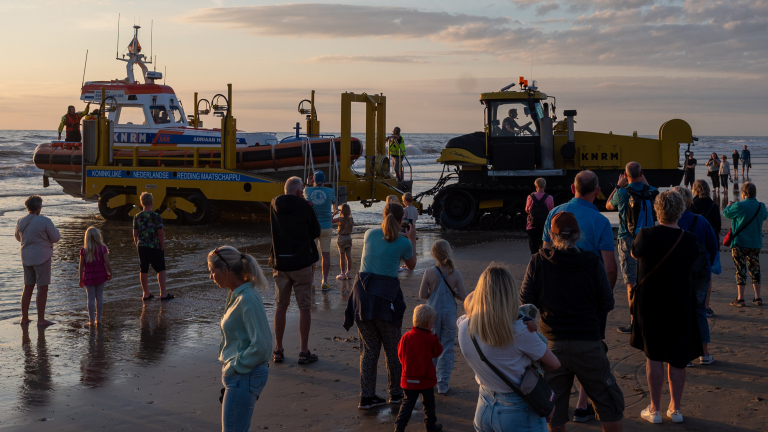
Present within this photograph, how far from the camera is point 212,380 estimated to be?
578 cm

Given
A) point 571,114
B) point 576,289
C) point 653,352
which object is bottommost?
point 653,352

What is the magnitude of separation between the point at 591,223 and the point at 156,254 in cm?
564

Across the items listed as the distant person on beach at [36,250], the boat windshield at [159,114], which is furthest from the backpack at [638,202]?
the boat windshield at [159,114]

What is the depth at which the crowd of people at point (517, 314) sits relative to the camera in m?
3.16

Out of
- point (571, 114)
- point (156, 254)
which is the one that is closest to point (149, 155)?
point (156, 254)

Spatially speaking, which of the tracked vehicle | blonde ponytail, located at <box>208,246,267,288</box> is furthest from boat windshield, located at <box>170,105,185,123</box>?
blonde ponytail, located at <box>208,246,267,288</box>

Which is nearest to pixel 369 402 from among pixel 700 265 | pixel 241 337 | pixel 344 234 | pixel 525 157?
pixel 241 337

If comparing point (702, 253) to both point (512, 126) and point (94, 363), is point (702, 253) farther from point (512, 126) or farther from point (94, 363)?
point (512, 126)

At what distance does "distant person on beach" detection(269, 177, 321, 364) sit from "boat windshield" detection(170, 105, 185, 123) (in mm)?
13272

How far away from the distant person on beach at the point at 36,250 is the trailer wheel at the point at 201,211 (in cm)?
844

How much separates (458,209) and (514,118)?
236cm

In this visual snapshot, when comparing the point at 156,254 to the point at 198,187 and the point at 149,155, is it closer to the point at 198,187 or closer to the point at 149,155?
the point at 198,187

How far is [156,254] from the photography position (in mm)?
8672

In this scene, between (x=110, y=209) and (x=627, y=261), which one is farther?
(x=110, y=209)
